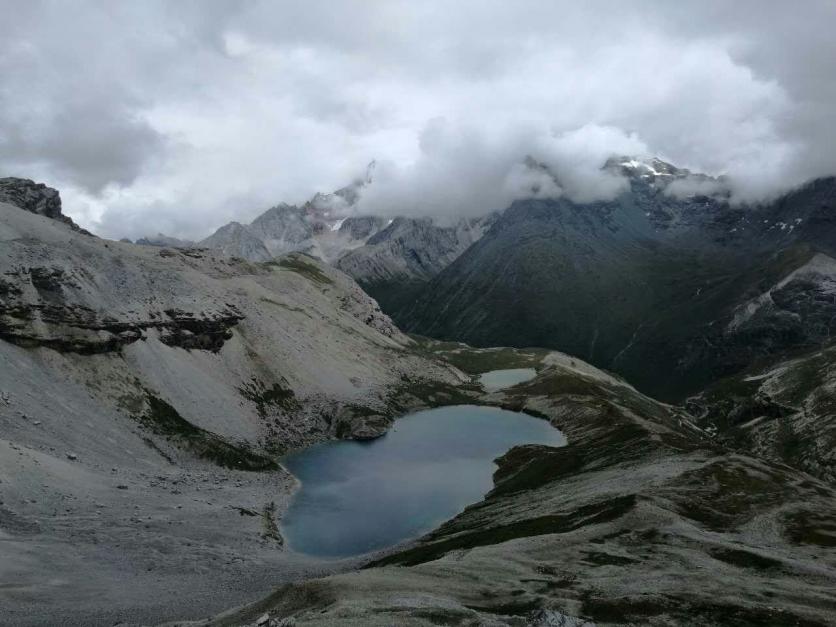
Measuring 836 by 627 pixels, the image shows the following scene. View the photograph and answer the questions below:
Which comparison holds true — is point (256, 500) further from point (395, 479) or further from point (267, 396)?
point (267, 396)

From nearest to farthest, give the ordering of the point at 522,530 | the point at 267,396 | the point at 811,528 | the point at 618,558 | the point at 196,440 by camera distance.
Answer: the point at 618,558, the point at 811,528, the point at 522,530, the point at 196,440, the point at 267,396

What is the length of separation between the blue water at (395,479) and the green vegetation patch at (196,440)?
9.48 m

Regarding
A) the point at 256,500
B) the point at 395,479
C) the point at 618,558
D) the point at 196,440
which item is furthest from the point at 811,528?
the point at 196,440

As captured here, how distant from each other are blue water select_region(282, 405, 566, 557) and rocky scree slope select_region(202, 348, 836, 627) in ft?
26.3

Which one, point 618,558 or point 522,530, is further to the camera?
point 522,530

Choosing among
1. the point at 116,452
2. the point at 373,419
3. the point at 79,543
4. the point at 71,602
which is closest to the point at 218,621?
the point at 71,602

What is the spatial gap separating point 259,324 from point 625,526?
130 metres

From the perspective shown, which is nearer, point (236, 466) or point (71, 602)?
point (71, 602)

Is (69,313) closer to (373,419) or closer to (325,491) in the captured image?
(325,491)

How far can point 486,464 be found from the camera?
472 feet

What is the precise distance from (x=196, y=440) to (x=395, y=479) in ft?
127

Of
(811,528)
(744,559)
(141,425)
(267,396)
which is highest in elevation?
(267,396)

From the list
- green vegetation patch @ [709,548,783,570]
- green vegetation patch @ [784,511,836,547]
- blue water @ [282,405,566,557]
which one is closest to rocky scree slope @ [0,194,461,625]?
blue water @ [282,405,566,557]

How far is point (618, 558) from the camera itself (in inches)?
2596
